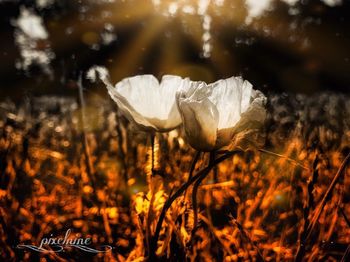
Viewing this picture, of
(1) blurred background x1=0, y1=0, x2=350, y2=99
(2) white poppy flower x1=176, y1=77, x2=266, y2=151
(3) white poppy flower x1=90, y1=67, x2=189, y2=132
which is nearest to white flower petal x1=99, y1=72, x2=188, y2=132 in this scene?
(3) white poppy flower x1=90, y1=67, x2=189, y2=132

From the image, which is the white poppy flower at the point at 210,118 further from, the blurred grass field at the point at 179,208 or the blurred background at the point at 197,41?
the blurred background at the point at 197,41

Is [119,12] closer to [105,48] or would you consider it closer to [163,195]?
[105,48]

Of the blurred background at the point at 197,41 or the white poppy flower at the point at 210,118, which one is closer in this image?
the white poppy flower at the point at 210,118

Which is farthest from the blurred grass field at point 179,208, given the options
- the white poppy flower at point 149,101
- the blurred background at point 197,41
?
the blurred background at point 197,41

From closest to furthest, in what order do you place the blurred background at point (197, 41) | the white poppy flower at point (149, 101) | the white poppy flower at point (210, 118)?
the white poppy flower at point (210, 118), the white poppy flower at point (149, 101), the blurred background at point (197, 41)

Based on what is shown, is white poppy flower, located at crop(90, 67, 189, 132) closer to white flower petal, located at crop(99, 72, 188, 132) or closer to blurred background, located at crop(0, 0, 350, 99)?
white flower petal, located at crop(99, 72, 188, 132)

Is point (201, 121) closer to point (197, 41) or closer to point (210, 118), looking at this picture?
point (210, 118)

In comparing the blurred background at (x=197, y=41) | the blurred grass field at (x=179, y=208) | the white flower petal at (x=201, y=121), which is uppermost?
the blurred background at (x=197, y=41)
